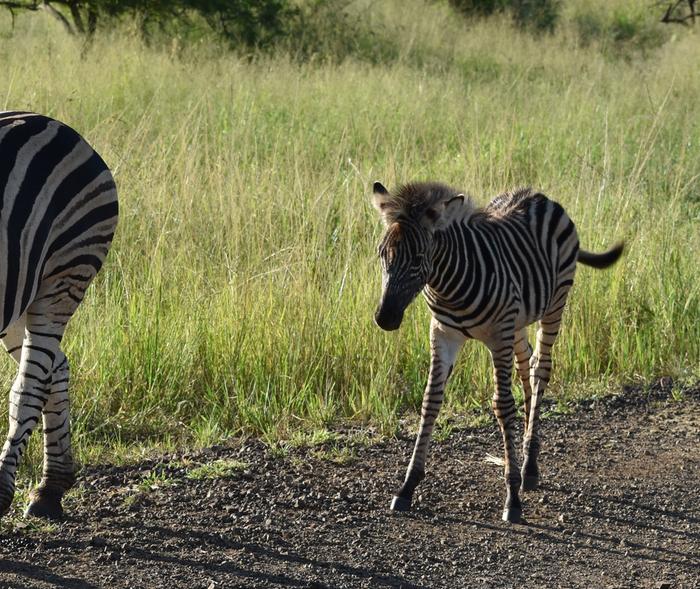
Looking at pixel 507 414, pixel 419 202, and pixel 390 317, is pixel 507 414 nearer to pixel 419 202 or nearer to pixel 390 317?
pixel 390 317

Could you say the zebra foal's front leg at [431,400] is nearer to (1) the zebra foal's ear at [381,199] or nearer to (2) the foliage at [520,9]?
(1) the zebra foal's ear at [381,199]

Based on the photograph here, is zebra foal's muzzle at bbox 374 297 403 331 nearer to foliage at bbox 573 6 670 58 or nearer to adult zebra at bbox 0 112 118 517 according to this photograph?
adult zebra at bbox 0 112 118 517

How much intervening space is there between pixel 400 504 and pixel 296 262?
244 centimetres

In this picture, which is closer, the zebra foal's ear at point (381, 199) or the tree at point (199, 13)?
the zebra foal's ear at point (381, 199)

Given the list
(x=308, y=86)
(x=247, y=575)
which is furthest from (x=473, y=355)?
(x=308, y=86)

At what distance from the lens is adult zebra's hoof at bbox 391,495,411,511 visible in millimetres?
4430

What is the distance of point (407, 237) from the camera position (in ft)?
13.3

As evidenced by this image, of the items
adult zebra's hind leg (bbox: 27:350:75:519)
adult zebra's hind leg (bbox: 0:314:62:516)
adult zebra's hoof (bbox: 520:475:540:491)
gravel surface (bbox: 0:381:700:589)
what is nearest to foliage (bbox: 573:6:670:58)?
gravel surface (bbox: 0:381:700:589)

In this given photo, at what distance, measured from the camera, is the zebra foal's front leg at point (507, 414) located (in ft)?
14.3

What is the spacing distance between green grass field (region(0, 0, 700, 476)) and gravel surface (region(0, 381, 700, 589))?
415mm

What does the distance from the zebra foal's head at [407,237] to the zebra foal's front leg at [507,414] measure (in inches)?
21.0

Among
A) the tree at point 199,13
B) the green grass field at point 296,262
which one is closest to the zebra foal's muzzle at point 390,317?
the green grass field at point 296,262

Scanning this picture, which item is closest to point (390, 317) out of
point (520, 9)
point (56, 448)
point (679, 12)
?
point (56, 448)

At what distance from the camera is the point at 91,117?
30.8 feet
